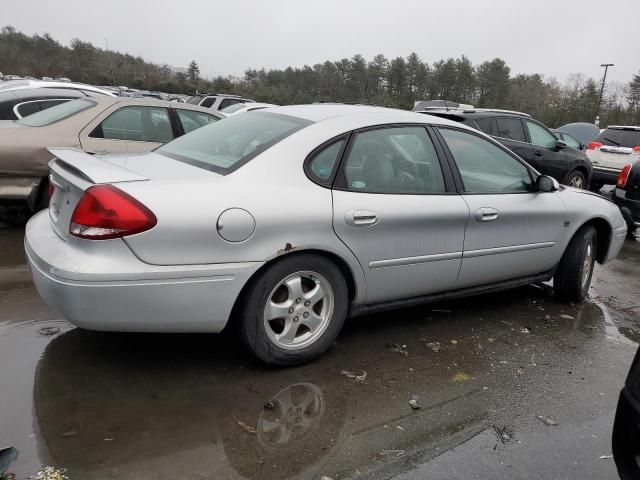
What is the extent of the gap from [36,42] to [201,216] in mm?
73275

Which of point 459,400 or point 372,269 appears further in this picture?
point 372,269

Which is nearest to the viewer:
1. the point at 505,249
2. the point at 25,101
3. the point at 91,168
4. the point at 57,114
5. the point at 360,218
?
the point at 91,168

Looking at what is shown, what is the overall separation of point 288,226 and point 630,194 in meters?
6.37

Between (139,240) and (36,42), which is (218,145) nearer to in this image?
(139,240)

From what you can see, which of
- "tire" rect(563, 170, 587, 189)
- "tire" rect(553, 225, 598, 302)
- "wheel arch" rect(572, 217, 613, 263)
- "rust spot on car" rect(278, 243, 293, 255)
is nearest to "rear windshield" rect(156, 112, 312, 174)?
"rust spot on car" rect(278, 243, 293, 255)

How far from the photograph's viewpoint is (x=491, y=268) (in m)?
3.94

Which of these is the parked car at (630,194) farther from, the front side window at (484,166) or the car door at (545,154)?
the front side window at (484,166)

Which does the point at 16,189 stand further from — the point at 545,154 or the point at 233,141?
the point at 545,154

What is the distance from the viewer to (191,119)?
664 cm

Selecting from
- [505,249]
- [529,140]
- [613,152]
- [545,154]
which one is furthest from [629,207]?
[613,152]

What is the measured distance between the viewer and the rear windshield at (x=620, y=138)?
11.4 m

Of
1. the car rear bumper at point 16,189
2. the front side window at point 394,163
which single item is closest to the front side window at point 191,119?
the car rear bumper at point 16,189

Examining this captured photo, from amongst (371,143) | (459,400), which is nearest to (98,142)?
(371,143)

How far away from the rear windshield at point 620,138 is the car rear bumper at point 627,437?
37.4 ft
